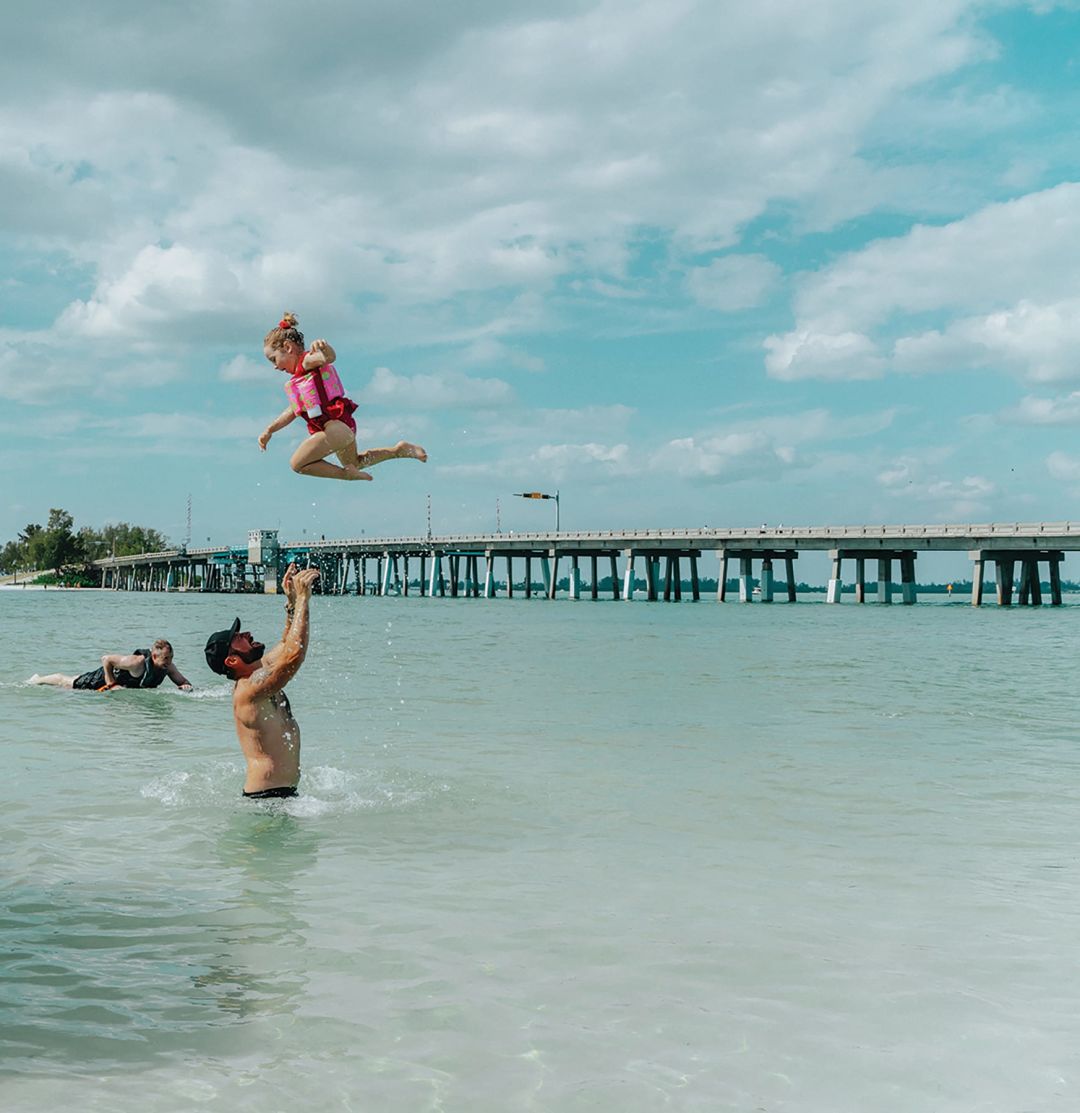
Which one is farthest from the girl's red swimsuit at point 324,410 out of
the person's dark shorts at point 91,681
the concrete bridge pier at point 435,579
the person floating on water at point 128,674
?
the concrete bridge pier at point 435,579

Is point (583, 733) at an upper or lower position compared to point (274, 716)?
lower

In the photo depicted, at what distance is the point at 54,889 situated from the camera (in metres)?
8.88

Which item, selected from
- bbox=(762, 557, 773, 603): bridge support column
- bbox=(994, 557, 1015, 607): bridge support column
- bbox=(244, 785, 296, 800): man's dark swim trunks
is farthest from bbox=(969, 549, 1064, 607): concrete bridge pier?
bbox=(244, 785, 296, 800): man's dark swim trunks

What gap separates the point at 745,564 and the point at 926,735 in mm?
104789

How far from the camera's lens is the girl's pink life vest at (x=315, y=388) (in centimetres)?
827


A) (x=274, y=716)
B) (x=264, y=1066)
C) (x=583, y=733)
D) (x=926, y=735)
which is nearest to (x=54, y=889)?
(x=274, y=716)

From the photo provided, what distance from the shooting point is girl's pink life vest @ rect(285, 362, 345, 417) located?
8273mm

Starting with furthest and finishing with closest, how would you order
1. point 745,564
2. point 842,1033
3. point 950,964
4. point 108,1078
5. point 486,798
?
point 745,564
point 486,798
point 950,964
point 842,1033
point 108,1078

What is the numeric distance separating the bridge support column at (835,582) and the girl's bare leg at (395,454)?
4122 inches

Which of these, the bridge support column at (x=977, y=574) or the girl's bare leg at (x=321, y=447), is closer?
the girl's bare leg at (x=321, y=447)

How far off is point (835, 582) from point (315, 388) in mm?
109101

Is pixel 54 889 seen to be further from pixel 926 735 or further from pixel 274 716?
pixel 926 735

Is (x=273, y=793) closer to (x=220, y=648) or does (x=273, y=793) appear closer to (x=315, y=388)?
(x=220, y=648)

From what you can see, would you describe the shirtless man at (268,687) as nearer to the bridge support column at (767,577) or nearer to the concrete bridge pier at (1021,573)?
the concrete bridge pier at (1021,573)
